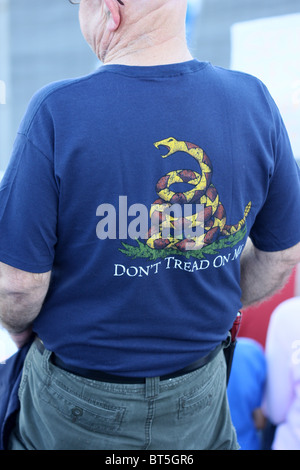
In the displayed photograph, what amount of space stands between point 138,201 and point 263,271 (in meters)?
0.54

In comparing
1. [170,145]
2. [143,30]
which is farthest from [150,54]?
[170,145]

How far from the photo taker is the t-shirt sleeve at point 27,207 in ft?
2.64

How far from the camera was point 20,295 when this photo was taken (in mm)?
909

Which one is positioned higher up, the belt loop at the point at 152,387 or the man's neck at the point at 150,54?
the man's neck at the point at 150,54

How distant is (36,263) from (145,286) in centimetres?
23

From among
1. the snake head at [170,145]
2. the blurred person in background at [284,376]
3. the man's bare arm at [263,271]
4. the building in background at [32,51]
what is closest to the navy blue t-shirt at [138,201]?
the snake head at [170,145]

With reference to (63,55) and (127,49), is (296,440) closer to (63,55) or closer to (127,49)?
(127,49)

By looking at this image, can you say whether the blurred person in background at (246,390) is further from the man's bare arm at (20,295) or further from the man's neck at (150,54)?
the man's neck at (150,54)

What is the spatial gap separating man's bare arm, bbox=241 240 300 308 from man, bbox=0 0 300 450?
0.58ft

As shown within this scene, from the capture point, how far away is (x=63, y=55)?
7.32ft

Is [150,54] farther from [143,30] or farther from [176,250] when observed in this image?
[176,250]

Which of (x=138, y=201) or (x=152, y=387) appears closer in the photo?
(x=138, y=201)

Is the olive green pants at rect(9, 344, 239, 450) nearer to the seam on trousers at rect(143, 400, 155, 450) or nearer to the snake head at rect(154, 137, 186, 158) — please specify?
the seam on trousers at rect(143, 400, 155, 450)
